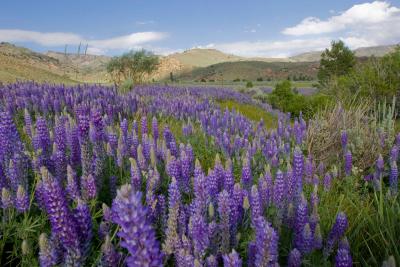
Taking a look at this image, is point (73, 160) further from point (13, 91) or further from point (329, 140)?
point (13, 91)

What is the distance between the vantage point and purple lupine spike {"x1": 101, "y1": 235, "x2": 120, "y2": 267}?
1846 millimetres

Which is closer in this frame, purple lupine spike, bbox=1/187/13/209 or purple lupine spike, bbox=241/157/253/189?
purple lupine spike, bbox=1/187/13/209

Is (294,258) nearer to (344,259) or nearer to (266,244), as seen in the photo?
(344,259)

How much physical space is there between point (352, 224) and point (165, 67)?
111m

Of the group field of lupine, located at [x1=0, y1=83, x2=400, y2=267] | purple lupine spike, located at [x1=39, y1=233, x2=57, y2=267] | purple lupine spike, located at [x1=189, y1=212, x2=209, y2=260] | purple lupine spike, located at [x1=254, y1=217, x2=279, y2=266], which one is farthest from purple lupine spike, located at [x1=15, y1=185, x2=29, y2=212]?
purple lupine spike, located at [x1=254, y1=217, x2=279, y2=266]

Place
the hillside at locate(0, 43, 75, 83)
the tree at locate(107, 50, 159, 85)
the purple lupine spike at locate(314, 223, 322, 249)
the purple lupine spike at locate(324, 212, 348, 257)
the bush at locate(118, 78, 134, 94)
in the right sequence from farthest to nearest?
the tree at locate(107, 50, 159, 85) < the hillside at locate(0, 43, 75, 83) < the bush at locate(118, 78, 134, 94) < the purple lupine spike at locate(324, 212, 348, 257) < the purple lupine spike at locate(314, 223, 322, 249)

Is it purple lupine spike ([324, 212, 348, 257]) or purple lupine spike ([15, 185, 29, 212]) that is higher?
purple lupine spike ([15, 185, 29, 212])

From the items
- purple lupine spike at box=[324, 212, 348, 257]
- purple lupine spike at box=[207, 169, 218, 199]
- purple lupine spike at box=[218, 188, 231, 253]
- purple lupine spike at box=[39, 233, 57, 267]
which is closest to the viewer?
purple lupine spike at box=[39, 233, 57, 267]

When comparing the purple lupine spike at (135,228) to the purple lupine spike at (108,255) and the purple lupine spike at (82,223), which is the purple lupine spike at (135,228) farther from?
the purple lupine spike at (82,223)

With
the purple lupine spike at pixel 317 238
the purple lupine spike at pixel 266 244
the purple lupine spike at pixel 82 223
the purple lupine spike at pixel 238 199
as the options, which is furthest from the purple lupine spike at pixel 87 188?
the purple lupine spike at pixel 317 238

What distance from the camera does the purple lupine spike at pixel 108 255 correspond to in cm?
185

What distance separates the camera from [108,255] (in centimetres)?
185

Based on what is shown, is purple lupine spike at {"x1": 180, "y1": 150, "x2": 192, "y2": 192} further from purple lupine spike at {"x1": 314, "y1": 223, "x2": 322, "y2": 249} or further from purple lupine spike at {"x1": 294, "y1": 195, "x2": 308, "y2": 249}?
purple lupine spike at {"x1": 314, "y1": 223, "x2": 322, "y2": 249}

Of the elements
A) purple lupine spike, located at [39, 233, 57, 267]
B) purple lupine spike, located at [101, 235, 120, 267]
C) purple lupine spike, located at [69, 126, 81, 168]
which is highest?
purple lupine spike, located at [69, 126, 81, 168]
